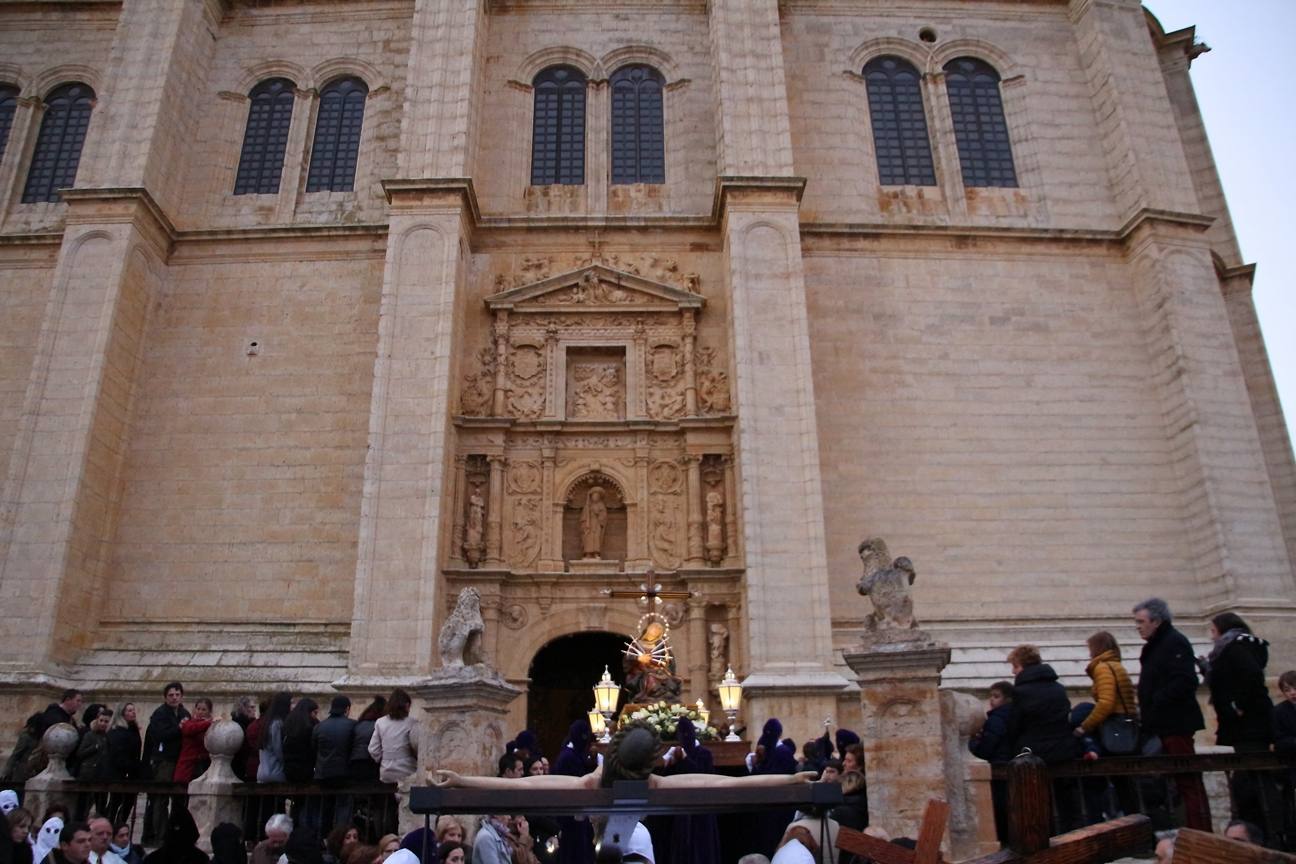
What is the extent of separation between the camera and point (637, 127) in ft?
70.7

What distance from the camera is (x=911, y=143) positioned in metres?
21.5

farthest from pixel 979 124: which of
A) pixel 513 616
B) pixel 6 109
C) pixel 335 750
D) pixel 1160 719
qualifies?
pixel 6 109

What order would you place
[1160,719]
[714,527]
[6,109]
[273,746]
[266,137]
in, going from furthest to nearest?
[6,109]
[266,137]
[714,527]
[273,746]
[1160,719]

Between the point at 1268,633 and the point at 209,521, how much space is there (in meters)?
18.6

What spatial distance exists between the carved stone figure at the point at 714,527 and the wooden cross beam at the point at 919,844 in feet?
44.0

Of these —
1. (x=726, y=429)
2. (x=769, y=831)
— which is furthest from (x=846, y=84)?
(x=769, y=831)

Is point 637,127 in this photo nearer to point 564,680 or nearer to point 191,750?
point 564,680

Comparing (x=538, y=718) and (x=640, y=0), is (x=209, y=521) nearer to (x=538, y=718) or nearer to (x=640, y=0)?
(x=538, y=718)

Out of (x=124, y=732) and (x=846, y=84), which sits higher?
(x=846, y=84)

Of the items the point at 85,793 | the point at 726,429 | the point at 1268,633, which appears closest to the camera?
the point at 85,793

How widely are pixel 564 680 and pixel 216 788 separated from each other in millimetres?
11782

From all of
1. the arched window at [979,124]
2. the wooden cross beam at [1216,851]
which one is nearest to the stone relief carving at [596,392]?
the arched window at [979,124]

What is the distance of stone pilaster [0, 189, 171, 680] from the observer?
16.4 meters

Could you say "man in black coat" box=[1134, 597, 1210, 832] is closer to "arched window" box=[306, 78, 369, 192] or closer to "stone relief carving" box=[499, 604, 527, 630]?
"stone relief carving" box=[499, 604, 527, 630]
